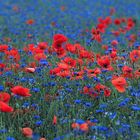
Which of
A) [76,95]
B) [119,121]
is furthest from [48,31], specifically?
[119,121]

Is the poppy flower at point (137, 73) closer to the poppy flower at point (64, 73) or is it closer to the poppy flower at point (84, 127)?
the poppy flower at point (64, 73)

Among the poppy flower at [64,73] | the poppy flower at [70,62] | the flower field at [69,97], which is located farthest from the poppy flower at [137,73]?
the poppy flower at [64,73]

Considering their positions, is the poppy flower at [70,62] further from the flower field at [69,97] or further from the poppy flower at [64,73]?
the poppy flower at [64,73]

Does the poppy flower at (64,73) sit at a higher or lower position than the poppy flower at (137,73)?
higher

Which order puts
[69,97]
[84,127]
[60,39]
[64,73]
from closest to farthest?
[84,127], [64,73], [69,97], [60,39]

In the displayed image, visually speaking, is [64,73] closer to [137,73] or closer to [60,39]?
[60,39]

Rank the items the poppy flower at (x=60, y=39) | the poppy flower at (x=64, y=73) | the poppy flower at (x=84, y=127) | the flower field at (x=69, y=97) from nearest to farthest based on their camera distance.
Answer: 1. the poppy flower at (x=84, y=127)
2. the flower field at (x=69, y=97)
3. the poppy flower at (x=64, y=73)
4. the poppy flower at (x=60, y=39)

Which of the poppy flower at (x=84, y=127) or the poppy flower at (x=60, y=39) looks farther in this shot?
the poppy flower at (x=60, y=39)

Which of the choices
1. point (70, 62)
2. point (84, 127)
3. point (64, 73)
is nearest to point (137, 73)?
point (70, 62)

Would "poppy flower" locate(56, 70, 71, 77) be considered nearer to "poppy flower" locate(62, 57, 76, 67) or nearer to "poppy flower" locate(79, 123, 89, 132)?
"poppy flower" locate(62, 57, 76, 67)

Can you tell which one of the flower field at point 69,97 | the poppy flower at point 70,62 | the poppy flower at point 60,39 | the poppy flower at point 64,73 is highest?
the poppy flower at point 60,39

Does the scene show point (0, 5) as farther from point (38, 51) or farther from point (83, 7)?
point (38, 51)

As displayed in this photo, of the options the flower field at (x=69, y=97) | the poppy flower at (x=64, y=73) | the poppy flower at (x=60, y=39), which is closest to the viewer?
the flower field at (x=69, y=97)

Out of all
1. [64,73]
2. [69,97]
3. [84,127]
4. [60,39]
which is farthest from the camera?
[60,39]
